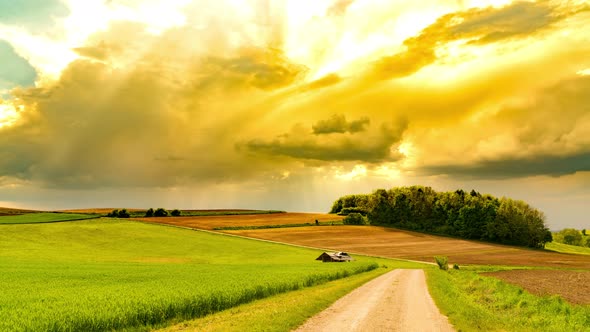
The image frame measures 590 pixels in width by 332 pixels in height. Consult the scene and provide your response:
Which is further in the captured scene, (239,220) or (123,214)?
(239,220)

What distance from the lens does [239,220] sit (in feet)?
457

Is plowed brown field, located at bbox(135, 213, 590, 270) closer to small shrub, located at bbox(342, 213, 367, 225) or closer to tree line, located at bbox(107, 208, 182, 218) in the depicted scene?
small shrub, located at bbox(342, 213, 367, 225)

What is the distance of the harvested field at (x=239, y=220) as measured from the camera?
12760 centimetres

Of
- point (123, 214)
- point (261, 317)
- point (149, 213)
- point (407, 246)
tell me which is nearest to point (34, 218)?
point (123, 214)

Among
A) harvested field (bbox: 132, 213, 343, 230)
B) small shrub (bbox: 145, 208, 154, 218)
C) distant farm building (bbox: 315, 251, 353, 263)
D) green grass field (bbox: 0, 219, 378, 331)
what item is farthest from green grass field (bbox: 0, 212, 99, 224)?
distant farm building (bbox: 315, 251, 353, 263)

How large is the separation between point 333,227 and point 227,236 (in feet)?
119

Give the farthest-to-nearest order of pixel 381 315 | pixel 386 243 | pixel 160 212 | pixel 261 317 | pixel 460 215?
pixel 460 215
pixel 160 212
pixel 386 243
pixel 381 315
pixel 261 317

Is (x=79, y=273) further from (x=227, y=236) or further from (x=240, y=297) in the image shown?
(x=227, y=236)

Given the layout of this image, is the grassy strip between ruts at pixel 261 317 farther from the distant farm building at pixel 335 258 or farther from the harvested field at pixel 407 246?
the harvested field at pixel 407 246

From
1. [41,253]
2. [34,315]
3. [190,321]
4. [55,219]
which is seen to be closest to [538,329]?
[190,321]

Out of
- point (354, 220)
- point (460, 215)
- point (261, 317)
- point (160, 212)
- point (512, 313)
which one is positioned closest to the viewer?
point (261, 317)

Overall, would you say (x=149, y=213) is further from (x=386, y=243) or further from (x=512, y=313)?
(x=512, y=313)

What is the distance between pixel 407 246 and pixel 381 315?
319ft

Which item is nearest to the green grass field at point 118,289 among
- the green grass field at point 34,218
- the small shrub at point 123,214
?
the green grass field at point 34,218
